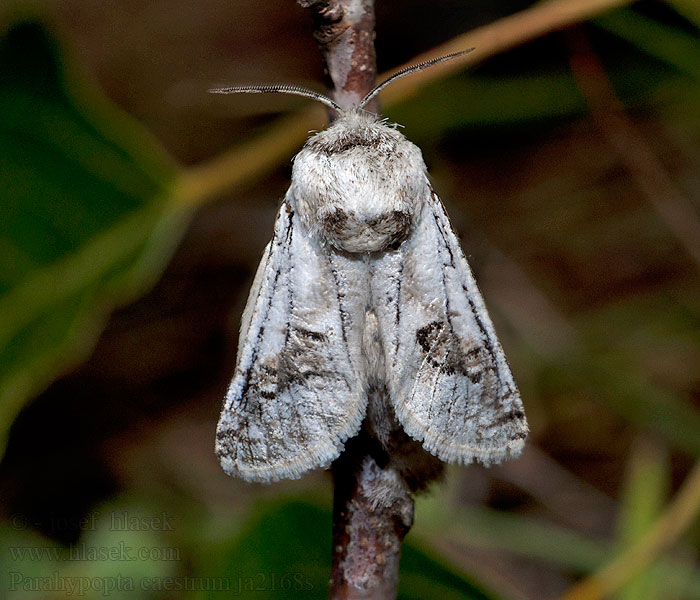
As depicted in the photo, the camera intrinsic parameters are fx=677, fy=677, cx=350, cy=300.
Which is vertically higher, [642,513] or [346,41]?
[346,41]

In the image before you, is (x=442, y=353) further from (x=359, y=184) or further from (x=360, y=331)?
(x=359, y=184)

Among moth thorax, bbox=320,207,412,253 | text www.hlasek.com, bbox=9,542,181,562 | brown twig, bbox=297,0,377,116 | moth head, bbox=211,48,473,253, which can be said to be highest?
brown twig, bbox=297,0,377,116

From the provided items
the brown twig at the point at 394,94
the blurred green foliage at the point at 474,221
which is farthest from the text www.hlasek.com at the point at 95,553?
the brown twig at the point at 394,94

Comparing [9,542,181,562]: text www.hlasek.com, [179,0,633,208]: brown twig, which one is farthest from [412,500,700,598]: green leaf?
[179,0,633,208]: brown twig

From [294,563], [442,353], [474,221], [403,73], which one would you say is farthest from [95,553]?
[474,221]

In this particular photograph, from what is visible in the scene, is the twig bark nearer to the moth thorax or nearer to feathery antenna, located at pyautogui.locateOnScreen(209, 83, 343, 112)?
feathery antenna, located at pyautogui.locateOnScreen(209, 83, 343, 112)

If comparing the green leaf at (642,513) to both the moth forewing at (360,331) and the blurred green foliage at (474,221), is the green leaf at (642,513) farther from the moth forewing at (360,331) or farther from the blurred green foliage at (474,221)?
the moth forewing at (360,331)
